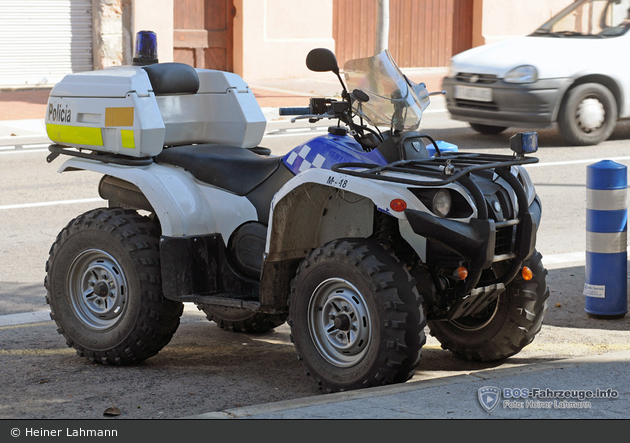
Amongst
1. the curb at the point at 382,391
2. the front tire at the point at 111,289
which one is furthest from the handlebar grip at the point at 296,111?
the curb at the point at 382,391

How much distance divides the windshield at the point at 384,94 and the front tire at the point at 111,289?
1389mm

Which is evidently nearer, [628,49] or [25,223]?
[25,223]

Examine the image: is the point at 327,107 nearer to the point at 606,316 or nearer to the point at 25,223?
the point at 606,316

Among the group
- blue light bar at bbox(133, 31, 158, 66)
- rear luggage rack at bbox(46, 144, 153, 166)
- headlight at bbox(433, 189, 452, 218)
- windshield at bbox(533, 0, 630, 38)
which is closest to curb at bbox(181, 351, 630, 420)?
headlight at bbox(433, 189, 452, 218)

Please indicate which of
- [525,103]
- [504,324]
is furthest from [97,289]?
[525,103]

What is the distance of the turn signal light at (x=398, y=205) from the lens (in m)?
4.20

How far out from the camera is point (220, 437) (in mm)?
3570

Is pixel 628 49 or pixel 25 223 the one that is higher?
pixel 628 49

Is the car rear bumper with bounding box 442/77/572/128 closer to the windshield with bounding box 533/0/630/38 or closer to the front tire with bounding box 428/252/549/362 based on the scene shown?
the windshield with bounding box 533/0/630/38

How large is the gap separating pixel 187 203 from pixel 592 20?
31.9 ft

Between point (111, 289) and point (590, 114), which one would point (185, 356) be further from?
point (590, 114)

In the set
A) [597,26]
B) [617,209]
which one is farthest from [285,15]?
[617,209]

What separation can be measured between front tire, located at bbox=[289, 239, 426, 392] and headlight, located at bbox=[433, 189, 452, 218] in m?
0.30

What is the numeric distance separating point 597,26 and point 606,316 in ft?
26.7
